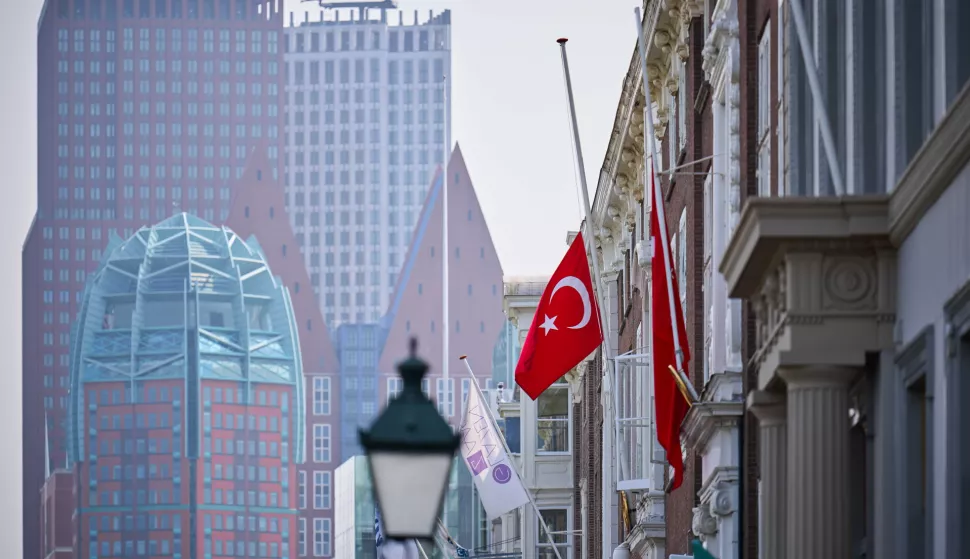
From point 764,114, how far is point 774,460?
7534mm

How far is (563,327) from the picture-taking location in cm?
3250

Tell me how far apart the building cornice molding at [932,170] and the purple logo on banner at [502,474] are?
33071mm

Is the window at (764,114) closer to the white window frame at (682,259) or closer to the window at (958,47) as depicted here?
the white window frame at (682,259)

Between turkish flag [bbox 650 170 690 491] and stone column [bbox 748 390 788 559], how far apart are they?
942 centimetres

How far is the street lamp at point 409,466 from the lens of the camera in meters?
9.43

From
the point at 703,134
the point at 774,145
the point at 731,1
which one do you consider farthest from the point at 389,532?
the point at 703,134

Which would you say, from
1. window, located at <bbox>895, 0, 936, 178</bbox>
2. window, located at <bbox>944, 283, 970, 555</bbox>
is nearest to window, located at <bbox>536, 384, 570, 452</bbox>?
window, located at <bbox>895, 0, 936, 178</bbox>

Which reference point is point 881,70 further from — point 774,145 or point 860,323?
point 774,145

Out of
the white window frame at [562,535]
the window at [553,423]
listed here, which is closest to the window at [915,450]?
the white window frame at [562,535]

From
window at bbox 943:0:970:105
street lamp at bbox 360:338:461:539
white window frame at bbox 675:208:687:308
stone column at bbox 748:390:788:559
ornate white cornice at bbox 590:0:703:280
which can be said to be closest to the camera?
street lamp at bbox 360:338:461:539

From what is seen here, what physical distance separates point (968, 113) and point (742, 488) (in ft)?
40.1

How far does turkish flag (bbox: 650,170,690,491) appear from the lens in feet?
83.6

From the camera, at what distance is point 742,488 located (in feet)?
75.4

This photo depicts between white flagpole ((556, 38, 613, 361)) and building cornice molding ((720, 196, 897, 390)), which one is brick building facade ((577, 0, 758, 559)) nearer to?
white flagpole ((556, 38, 613, 361))
